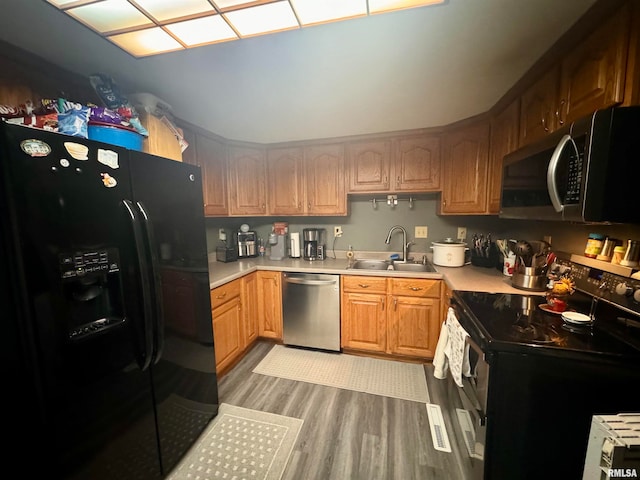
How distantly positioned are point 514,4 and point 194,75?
1570 mm

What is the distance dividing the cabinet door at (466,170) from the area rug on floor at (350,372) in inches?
60.4

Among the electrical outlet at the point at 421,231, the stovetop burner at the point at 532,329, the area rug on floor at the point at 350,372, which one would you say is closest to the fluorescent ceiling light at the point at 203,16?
the stovetop burner at the point at 532,329

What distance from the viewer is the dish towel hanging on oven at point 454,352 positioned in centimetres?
125

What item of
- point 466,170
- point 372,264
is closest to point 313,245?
point 372,264

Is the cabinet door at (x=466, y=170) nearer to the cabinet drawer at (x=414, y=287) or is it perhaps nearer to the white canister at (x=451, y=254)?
the white canister at (x=451, y=254)

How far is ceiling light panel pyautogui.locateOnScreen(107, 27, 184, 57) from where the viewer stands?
1133 mm

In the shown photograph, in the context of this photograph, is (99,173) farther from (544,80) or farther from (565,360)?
(544,80)

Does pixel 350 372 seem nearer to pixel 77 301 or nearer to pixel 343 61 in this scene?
pixel 77 301

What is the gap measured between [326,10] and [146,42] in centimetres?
88

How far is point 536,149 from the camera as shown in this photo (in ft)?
3.96

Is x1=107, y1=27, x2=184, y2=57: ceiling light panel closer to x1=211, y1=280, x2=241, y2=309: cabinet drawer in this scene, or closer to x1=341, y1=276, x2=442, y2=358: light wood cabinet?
x1=211, y1=280, x2=241, y2=309: cabinet drawer

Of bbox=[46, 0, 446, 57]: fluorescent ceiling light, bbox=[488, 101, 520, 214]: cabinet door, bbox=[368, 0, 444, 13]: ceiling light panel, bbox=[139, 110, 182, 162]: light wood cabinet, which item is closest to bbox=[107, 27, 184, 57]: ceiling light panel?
bbox=[46, 0, 446, 57]: fluorescent ceiling light

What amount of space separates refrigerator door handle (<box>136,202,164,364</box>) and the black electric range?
145 cm

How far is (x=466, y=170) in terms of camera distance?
225 cm
